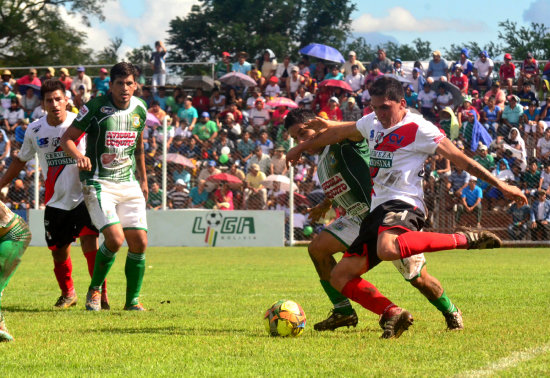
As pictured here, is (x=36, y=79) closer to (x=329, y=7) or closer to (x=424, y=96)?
(x=424, y=96)

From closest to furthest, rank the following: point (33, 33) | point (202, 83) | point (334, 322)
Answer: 1. point (334, 322)
2. point (202, 83)
3. point (33, 33)

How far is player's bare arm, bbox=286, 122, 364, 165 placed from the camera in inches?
273

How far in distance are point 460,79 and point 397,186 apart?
700 inches

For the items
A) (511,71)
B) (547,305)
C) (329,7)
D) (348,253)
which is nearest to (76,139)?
(348,253)

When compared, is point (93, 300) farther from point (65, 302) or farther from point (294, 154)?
point (294, 154)

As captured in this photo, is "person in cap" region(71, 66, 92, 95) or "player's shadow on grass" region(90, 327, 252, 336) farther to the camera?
"person in cap" region(71, 66, 92, 95)

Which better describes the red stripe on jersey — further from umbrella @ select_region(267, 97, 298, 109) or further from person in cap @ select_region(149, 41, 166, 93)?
→ person in cap @ select_region(149, 41, 166, 93)

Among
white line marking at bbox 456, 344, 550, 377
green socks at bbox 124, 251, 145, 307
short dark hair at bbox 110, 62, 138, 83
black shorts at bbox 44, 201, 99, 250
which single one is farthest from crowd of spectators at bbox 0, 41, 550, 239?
white line marking at bbox 456, 344, 550, 377

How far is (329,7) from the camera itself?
60.9 m

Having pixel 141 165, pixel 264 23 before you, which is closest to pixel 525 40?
pixel 264 23

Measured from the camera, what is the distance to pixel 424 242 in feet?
20.4

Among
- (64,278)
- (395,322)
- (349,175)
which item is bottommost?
(64,278)

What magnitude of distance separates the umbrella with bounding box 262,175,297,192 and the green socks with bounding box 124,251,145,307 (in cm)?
1193

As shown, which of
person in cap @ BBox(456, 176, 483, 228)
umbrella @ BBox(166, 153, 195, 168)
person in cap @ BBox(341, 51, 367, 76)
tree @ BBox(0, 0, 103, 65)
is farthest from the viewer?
tree @ BBox(0, 0, 103, 65)
